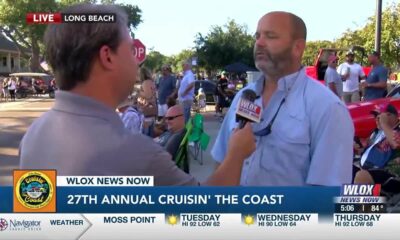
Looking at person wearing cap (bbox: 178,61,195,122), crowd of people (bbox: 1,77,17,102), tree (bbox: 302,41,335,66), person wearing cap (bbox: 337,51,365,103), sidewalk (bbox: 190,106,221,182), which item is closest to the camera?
tree (bbox: 302,41,335,66)

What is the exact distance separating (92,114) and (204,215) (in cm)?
83

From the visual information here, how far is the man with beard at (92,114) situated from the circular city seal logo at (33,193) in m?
0.38

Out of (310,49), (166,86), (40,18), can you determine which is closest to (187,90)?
(166,86)

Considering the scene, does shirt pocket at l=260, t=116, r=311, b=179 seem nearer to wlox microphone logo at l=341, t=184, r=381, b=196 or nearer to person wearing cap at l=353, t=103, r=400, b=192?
wlox microphone logo at l=341, t=184, r=381, b=196

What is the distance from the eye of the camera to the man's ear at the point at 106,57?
1.49 metres

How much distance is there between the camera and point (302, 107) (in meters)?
1.99

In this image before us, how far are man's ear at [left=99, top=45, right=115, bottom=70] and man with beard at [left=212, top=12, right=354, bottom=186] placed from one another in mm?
698

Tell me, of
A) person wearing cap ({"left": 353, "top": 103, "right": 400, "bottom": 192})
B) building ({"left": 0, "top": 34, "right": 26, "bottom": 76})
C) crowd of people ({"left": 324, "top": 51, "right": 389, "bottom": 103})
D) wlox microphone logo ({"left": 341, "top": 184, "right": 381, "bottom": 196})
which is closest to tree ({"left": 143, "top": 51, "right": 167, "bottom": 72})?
building ({"left": 0, "top": 34, "right": 26, "bottom": 76})

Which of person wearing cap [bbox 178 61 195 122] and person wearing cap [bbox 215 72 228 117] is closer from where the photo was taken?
person wearing cap [bbox 178 61 195 122]

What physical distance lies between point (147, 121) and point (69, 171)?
4.11 metres

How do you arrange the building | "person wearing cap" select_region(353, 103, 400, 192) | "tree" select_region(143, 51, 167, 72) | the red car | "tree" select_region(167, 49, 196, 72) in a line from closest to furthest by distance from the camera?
"tree" select_region(143, 51, 167, 72), the building, "tree" select_region(167, 49, 196, 72), "person wearing cap" select_region(353, 103, 400, 192), the red car

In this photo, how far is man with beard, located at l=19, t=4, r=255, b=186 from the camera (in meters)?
1.46

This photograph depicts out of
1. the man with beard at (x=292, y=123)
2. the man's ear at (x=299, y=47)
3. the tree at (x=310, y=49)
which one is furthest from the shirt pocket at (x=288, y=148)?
the tree at (x=310, y=49)

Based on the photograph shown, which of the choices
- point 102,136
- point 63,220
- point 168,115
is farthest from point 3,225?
point 168,115
